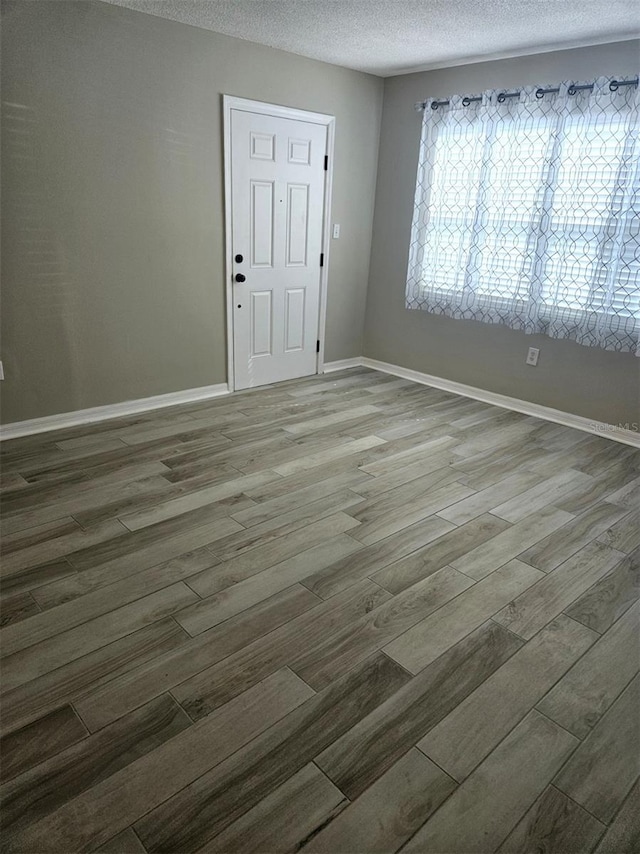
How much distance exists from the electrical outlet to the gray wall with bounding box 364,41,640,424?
0.12 feet

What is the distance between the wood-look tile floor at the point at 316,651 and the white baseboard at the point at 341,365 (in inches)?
75.6

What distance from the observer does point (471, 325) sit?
182 inches

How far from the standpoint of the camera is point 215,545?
8.30 ft

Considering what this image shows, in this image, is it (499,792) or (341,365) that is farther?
(341,365)

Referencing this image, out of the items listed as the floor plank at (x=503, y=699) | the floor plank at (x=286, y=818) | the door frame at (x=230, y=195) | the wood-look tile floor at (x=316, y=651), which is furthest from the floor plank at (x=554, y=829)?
the door frame at (x=230, y=195)

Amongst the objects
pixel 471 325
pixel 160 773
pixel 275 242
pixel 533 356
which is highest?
pixel 275 242

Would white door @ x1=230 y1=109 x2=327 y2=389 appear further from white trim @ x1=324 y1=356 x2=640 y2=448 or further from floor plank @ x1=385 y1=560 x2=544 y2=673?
floor plank @ x1=385 y1=560 x2=544 y2=673

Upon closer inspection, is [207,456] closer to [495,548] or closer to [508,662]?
[495,548]

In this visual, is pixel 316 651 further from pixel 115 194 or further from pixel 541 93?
pixel 541 93

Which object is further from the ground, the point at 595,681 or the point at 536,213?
the point at 536,213

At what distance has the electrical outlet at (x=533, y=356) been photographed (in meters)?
4.25

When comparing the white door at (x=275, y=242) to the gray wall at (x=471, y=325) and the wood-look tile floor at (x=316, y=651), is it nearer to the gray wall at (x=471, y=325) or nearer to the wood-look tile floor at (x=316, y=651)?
the gray wall at (x=471, y=325)

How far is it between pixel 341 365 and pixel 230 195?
6.19 feet

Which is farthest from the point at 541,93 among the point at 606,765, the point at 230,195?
the point at 606,765
